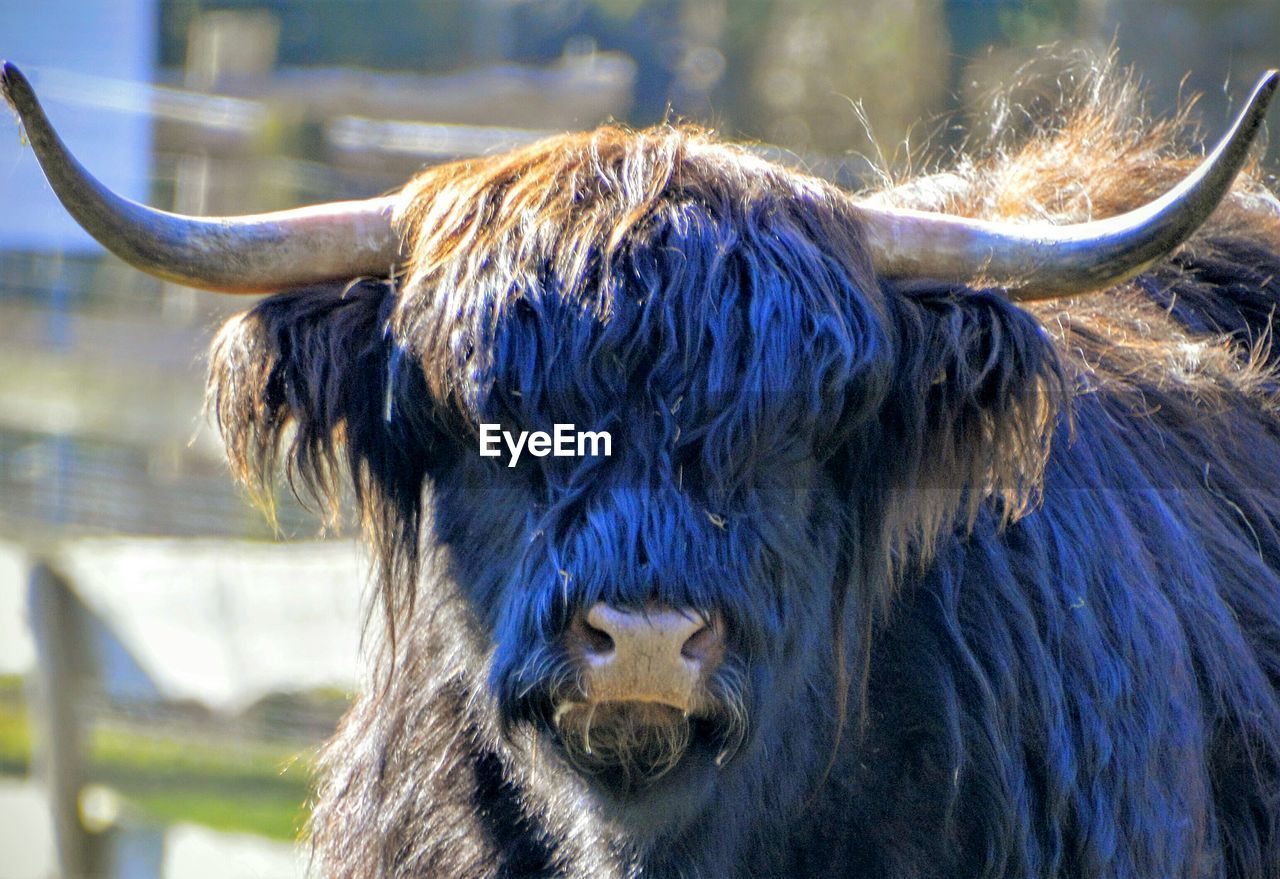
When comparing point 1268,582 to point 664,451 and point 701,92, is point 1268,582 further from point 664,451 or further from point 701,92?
point 701,92

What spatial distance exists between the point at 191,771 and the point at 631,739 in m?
6.30

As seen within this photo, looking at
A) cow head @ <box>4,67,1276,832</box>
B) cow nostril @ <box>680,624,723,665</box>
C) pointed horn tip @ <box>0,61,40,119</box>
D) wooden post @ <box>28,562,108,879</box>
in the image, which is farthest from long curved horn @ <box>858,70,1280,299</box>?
wooden post @ <box>28,562,108,879</box>

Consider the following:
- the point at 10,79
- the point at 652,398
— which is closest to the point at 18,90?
the point at 10,79

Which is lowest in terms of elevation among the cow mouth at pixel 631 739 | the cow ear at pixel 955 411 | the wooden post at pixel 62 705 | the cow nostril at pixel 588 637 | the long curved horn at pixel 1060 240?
the wooden post at pixel 62 705

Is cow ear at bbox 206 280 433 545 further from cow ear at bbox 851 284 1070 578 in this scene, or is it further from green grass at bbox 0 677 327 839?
green grass at bbox 0 677 327 839

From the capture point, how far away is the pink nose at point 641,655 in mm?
2369

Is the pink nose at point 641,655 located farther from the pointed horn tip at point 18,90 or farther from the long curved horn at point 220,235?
the pointed horn tip at point 18,90

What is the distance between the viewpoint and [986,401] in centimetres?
296

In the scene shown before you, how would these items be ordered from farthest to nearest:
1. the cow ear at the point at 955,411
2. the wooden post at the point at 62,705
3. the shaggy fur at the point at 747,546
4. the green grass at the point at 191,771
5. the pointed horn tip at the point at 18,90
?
1. the green grass at the point at 191,771
2. the wooden post at the point at 62,705
3. the cow ear at the point at 955,411
4. the shaggy fur at the point at 747,546
5. the pointed horn tip at the point at 18,90

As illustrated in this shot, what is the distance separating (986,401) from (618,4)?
880 inches

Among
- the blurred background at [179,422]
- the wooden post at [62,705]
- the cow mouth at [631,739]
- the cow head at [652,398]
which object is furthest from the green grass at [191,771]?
the cow mouth at [631,739]

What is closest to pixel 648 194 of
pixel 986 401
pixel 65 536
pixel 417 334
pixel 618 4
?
pixel 417 334

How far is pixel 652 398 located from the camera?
2.66m

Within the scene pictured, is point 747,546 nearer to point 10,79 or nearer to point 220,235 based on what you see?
point 220,235
